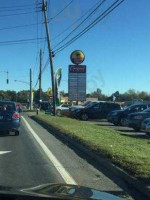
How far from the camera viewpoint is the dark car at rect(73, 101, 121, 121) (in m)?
43.8

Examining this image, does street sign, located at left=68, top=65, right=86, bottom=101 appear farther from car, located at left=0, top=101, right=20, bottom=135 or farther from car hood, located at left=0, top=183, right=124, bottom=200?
car hood, located at left=0, top=183, right=124, bottom=200

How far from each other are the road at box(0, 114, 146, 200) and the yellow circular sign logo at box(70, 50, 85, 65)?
36844 mm

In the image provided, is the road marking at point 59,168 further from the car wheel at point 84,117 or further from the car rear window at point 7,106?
the car wheel at point 84,117

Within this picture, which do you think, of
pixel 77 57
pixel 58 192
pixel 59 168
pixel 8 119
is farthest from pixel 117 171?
pixel 77 57

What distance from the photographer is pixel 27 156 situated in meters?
14.2

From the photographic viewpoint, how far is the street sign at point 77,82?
2084 inches

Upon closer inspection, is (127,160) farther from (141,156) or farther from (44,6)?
(44,6)

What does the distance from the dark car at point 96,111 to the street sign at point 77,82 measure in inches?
371

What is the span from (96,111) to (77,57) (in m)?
11.8

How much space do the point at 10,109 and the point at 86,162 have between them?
968 cm

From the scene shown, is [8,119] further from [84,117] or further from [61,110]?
[61,110]

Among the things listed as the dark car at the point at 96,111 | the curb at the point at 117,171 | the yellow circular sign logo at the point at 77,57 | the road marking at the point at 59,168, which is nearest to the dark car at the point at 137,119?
the curb at the point at 117,171

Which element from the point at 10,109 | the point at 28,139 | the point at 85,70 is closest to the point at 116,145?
the point at 28,139

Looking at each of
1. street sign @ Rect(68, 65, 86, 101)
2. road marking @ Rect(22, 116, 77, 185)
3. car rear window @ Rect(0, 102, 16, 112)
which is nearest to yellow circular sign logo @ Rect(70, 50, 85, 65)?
street sign @ Rect(68, 65, 86, 101)
